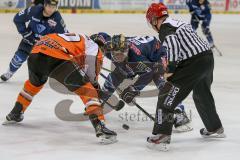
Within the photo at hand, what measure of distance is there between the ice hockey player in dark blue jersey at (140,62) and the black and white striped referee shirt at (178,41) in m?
0.39

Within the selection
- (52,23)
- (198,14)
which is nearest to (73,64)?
(52,23)

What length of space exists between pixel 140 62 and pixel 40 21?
5.81 ft

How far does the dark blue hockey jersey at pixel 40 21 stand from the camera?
553 cm

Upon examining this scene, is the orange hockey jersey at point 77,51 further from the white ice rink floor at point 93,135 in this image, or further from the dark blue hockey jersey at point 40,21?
the dark blue hockey jersey at point 40,21

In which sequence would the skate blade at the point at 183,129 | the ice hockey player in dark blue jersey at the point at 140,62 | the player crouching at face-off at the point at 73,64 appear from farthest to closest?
the skate blade at the point at 183,129 < the ice hockey player in dark blue jersey at the point at 140,62 < the player crouching at face-off at the point at 73,64

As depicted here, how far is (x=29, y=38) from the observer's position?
579cm

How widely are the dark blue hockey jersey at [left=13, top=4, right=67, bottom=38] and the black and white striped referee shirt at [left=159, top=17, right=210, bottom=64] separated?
2.05 metres

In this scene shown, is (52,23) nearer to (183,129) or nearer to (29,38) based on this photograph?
(29,38)

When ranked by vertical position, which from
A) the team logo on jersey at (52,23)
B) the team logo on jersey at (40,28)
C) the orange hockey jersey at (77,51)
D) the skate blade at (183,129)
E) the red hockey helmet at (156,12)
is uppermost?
the red hockey helmet at (156,12)

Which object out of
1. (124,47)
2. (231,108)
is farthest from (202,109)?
(231,108)

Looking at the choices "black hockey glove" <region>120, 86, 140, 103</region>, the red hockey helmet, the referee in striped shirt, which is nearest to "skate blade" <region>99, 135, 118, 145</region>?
the referee in striped shirt

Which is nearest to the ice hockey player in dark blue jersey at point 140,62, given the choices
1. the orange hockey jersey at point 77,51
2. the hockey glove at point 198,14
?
the orange hockey jersey at point 77,51

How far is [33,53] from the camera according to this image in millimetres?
4055

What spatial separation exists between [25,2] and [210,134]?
10.6 m
